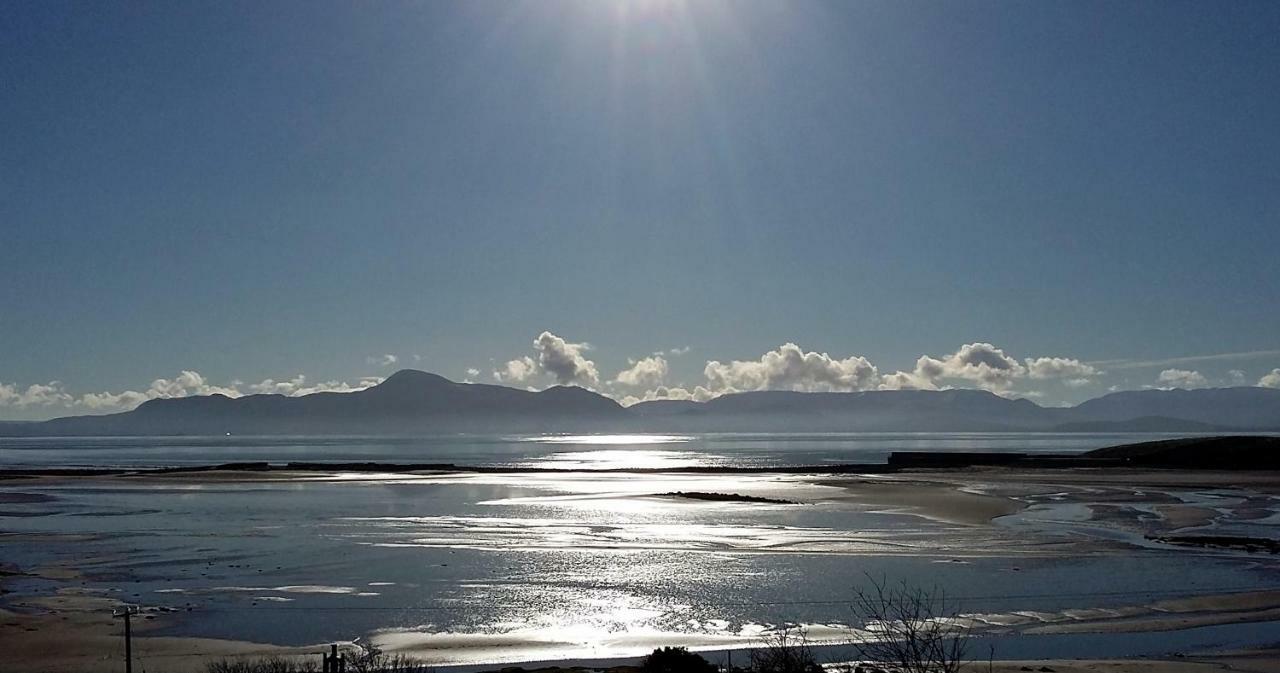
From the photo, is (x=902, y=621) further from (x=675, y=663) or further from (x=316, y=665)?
(x=316, y=665)

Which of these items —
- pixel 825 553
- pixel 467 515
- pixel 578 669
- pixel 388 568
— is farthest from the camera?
pixel 467 515

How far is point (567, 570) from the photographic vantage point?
26.0 metres

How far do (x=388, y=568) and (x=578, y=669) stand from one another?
1264 centimetres

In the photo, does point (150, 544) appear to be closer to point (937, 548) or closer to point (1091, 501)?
point (937, 548)

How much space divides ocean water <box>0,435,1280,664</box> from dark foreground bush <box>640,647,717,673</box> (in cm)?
254

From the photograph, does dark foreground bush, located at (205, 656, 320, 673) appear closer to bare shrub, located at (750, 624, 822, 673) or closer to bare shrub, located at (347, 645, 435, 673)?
bare shrub, located at (347, 645, 435, 673)

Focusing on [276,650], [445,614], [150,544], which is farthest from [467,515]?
[276,650]

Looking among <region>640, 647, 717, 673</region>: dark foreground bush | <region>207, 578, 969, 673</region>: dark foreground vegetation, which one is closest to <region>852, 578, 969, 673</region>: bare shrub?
<region>207, 578, 969, 673</region>: dark foreground vegetation

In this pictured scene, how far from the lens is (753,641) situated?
17781 millimetres

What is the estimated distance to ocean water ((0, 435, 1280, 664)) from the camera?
1902cm

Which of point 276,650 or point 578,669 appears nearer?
point 578,669

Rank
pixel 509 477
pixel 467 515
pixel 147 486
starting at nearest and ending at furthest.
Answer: pixel 467 515, pixel 147 486, pixel 509 477

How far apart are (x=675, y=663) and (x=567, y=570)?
477 inches

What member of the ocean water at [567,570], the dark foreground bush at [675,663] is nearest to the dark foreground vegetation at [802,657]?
the dark foreground bush at [675,663]
